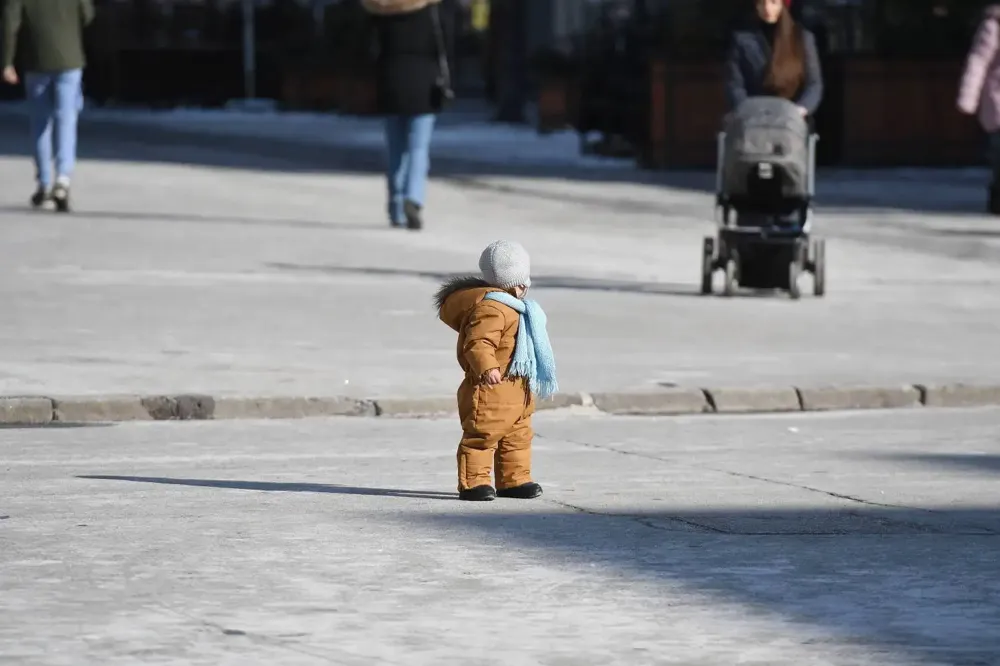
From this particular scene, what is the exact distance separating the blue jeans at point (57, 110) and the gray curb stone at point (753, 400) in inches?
373

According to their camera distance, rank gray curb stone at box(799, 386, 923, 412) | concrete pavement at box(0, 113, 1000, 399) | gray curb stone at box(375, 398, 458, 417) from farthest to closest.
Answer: concrete pavement at box(0, 113, 1000, 399)
gray curb stone at box(799, 386, 923, 412)
gray curb stone at box(375, 398, 458, 417)

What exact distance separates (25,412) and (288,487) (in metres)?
2.34

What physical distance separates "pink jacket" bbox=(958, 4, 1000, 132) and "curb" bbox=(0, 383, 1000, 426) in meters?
9.63

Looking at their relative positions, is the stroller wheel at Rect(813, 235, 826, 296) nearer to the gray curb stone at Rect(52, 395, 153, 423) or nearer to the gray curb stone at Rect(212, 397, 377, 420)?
the gray curb stone at Rect(212, 397, 377, 420)

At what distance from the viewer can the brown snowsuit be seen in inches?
348

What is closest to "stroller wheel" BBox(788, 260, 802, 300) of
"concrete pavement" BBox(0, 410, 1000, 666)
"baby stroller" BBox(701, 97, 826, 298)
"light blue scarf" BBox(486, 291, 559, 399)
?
"baby stroller" BBox(701, 97, 826, 298)

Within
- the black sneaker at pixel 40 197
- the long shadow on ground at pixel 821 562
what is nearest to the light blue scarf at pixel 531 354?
the long shadow on ground at pixel 821 562

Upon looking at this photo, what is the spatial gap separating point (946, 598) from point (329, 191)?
17.8m

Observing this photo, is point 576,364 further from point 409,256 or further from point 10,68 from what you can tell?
point 10,68

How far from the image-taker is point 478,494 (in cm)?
897

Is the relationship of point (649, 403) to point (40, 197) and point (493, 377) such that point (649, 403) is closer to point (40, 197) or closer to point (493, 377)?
point (493, 377)

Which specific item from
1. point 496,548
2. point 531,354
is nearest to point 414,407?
point 531,354

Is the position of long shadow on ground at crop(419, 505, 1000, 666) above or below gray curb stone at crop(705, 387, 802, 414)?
above

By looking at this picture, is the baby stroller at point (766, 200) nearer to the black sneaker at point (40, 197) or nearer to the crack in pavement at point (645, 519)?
the crack in pavement at point (645, 519)
